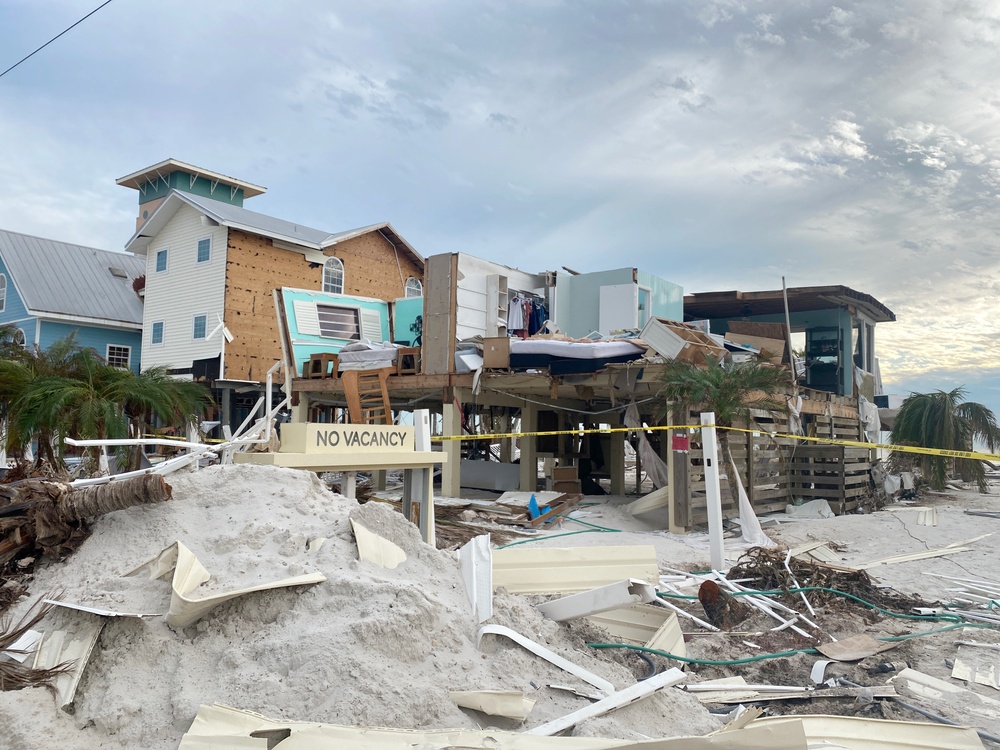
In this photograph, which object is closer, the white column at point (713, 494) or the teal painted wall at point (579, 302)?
the white column at point (713, 494)

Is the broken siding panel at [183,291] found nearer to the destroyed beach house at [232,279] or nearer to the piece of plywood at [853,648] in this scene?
the destroyed beach house at [232,279]

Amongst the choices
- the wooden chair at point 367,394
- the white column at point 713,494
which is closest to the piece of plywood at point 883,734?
the white column at point 713,494

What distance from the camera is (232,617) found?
4.06 m

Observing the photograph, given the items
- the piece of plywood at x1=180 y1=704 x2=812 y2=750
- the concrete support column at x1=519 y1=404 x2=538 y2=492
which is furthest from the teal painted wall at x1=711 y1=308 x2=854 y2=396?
the piece of plywood at x1=180 y1=704 x2=812 y2=750

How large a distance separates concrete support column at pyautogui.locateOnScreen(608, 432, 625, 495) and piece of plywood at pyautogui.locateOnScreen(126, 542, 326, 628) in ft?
44.9

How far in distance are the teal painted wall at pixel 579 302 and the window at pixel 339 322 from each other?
5362 millimetres

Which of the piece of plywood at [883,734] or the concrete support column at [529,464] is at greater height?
the concrete support column at [529,464]

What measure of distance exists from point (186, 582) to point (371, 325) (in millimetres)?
17227

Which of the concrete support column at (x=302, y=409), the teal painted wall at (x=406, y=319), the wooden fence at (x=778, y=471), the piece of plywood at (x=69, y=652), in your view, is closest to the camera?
the piece of plywood at (x=69, y=652)

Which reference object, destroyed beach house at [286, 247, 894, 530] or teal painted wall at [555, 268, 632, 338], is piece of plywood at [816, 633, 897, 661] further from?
teal painted wall at [555, 268, 632, 338]

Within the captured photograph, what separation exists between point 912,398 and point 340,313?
14.9m

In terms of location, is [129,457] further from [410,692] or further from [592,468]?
[592,468]

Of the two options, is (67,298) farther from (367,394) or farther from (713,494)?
(713,494)

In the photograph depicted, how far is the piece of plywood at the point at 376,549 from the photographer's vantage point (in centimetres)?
462
